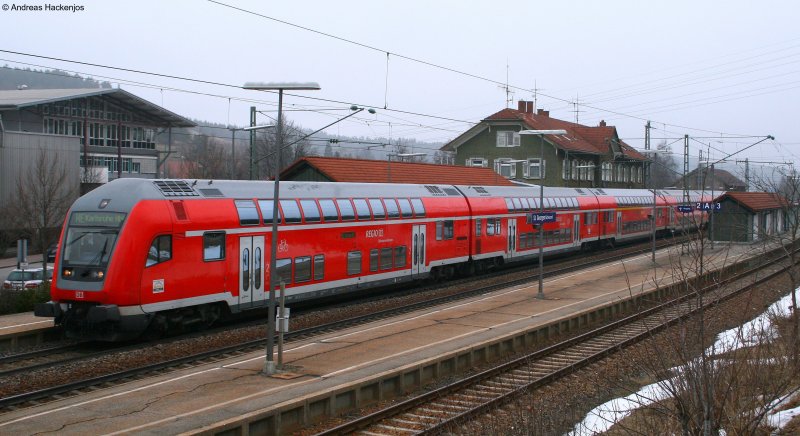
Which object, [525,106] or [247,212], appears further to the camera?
[525,106]

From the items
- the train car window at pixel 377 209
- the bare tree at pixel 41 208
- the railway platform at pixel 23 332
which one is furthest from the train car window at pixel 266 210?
the bare tree at pixel 41 208

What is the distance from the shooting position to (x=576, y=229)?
42594mm

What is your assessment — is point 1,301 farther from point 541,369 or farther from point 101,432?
point 541,369

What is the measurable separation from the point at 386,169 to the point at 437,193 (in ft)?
46.3

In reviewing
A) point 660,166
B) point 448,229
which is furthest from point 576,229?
point 660,166

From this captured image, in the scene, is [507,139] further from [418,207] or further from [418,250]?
[418,250]

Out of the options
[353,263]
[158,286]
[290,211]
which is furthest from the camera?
[353,263]

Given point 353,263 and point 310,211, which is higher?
point 310,211

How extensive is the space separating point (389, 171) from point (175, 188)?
2381 centimetres

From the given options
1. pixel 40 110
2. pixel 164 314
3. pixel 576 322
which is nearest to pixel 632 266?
pixel 576 322

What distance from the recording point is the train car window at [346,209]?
2434cm

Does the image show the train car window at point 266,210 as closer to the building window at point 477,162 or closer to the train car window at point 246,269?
the train car window at point 246,269

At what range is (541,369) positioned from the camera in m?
17.3

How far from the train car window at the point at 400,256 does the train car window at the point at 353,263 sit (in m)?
2.23
